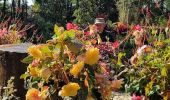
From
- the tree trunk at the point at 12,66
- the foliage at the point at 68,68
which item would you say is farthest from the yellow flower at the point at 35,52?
the tree trunk at the point at 12,66

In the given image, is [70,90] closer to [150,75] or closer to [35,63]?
[35,63]

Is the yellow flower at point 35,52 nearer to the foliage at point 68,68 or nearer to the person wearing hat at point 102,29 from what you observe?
the foliage at point 68,68

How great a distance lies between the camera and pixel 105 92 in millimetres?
1787

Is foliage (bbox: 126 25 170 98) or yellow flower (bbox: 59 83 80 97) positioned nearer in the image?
yellow flower (bbox: 59 83 80 97)

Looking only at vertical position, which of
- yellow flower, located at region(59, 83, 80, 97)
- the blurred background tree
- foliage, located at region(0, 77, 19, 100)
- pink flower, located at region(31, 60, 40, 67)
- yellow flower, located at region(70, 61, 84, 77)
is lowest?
the blurred background tree

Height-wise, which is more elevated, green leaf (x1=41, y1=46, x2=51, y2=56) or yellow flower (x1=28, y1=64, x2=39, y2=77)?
green leaf (x1=41, y1=46, x2=51, y2=56)

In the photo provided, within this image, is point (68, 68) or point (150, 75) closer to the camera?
point (68, 68)

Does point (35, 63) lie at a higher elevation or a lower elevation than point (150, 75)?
higher

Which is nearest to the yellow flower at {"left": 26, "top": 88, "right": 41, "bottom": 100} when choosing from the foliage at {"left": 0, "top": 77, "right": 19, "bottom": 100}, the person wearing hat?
the foliage at {"left": 0, "top": 77, "right": 19, "bottom": 100}

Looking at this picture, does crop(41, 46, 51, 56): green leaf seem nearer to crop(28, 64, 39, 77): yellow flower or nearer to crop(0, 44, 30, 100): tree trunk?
crop(28, 64, 39, 77): yellow flower

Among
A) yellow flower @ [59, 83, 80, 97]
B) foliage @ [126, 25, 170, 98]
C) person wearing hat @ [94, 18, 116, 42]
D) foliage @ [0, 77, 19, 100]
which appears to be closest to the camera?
yellow flower @ [59, 83, 80, 97]

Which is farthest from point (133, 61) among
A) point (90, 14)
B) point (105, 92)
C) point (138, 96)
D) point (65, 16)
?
point (65, 16)


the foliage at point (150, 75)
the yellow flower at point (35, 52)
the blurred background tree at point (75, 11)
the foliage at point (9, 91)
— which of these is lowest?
the blurred background tree at point (75, 11)

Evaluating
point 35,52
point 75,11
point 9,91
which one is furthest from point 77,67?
point 75,11
